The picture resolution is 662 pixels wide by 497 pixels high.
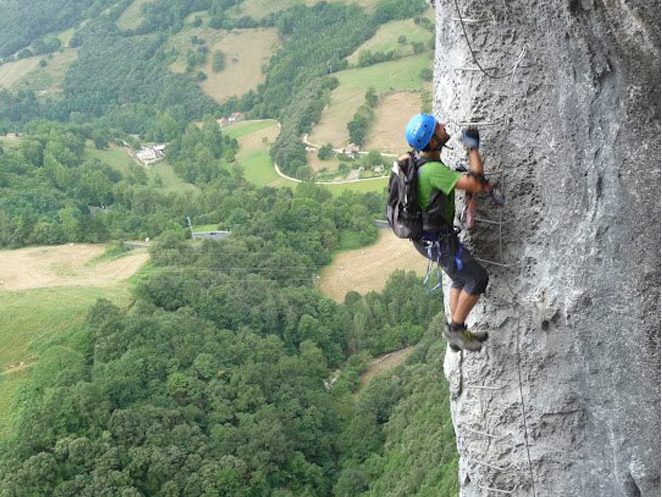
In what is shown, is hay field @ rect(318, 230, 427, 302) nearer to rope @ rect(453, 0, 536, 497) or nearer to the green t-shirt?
rope @ rect(453, 0, 536, 497)

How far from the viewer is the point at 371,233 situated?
65.8m

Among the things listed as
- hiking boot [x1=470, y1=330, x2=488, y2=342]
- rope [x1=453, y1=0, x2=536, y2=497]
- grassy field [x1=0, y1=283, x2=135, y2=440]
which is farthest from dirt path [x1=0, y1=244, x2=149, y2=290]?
rope [x1=453, y1=0, x2=536, y2=497]

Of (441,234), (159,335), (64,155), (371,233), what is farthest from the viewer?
(64,155)

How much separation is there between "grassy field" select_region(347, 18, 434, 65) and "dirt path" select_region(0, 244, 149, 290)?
223 ft

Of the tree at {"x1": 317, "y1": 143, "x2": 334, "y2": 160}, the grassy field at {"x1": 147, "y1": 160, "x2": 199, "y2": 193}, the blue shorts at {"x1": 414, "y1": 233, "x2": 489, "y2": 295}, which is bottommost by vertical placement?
the grassy field at {"x1": 147, "y1": 160, "x2": 199, "y2": 193}

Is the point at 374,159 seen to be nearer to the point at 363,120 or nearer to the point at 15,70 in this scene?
the point at 363,120

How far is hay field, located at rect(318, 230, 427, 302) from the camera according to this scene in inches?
2329

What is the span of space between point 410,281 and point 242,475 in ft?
79.7

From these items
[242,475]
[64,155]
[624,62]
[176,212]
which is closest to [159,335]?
[242,475]

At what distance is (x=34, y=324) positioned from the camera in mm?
43688

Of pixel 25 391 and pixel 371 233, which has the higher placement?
pixel 25 391

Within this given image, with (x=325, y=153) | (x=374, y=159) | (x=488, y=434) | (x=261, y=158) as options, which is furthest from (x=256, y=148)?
(x=488, y=434)

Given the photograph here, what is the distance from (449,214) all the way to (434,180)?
0.53 m

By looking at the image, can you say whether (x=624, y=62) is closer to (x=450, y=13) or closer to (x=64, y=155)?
(x=450, y=13)
